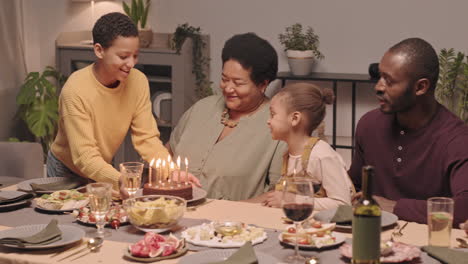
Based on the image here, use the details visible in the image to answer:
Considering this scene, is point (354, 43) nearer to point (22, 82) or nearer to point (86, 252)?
point (22, 82)

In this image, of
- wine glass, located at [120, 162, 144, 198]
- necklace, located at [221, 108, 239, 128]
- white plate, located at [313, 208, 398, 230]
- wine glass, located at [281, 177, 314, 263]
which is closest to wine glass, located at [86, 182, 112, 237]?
wine glass, located at [120, 162, 144, 198]

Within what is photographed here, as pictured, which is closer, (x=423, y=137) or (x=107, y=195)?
(x=107, y=195)

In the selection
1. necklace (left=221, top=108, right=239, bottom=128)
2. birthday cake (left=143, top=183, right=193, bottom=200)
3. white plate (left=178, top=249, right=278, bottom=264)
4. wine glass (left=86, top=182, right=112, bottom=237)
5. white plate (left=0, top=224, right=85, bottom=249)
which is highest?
necklace (left=221, top=108, right=239, bottom=128)

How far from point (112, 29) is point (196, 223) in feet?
3.45

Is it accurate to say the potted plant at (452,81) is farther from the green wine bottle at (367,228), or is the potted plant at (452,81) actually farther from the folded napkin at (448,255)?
the green wine bottle at (367,228)

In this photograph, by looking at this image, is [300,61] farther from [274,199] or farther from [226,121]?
[274,199]

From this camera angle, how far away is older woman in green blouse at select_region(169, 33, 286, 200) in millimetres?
3238

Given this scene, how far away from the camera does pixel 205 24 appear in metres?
6.08

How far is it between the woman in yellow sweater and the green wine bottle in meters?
1.42

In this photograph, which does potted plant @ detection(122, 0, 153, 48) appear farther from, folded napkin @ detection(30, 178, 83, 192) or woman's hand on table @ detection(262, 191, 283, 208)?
woman's hand on table @ detection(262, 191, 283, 208)

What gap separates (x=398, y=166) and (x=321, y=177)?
1.31 ft

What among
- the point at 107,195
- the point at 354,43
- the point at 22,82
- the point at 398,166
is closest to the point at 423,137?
the point at 398,166

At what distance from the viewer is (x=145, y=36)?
5.91 meters

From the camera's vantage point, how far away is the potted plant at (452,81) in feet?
17.4
